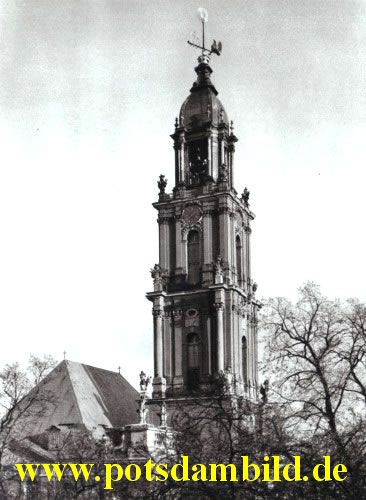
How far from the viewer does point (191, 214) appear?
54094 mm

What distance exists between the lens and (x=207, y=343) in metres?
51.7

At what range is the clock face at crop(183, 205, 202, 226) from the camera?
177 ft

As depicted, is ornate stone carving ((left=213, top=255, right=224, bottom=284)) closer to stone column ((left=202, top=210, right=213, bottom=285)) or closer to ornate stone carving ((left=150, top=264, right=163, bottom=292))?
stone column ((left=202, top=210, right=213, bottom=285))

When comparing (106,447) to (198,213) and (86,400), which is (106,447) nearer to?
(86,400)

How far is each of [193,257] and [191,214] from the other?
111 inches

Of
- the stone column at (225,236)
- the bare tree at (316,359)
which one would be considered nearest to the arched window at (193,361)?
the stone column at (225,236)

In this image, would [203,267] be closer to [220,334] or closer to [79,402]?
[220,334]

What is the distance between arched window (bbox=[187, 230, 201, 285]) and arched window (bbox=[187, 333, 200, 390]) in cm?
365

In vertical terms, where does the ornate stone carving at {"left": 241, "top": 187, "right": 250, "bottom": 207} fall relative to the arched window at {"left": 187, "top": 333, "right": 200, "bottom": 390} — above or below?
above

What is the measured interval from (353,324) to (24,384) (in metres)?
16.6

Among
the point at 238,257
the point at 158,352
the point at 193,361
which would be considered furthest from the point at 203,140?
the point at 193,361

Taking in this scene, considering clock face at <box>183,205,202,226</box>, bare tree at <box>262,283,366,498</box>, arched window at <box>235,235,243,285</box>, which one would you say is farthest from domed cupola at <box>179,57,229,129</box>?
bare tree at <box>262,283,366,498</box>

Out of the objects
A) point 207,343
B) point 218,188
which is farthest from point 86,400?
point 218,188

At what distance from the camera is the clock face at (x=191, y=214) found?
53.9m
